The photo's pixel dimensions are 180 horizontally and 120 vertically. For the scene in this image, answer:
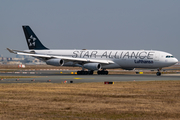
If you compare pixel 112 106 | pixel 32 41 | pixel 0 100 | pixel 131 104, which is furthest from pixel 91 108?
pixel 32 41

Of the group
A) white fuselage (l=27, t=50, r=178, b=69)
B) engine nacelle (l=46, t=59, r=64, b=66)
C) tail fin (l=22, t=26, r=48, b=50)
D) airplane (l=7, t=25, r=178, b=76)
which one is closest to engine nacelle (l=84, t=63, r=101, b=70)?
airplane (l=7, t=25, r=178, b=76)

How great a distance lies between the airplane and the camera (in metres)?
58.6

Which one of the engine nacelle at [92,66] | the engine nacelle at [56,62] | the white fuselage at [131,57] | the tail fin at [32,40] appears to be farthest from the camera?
the tail fin at [32,40]

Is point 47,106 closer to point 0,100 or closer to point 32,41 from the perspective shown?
point 0,100

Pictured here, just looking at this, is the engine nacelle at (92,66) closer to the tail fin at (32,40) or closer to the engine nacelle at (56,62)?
the engine nacelle at (56,62)

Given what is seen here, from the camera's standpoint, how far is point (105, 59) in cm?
6300

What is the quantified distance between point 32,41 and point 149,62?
26.1m

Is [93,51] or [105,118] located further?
[93,51]

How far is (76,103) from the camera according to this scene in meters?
20.3

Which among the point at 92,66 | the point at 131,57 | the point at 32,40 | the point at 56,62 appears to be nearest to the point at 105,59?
the point at 92,66

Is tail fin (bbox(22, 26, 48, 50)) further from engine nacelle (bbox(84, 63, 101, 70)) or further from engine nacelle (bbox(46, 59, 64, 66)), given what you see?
engine nacelle (bbox(84, 63, 101, 70))

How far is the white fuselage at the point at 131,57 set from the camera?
192 ft

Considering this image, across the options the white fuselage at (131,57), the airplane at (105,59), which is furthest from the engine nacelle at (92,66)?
the white fuselage at (131,57)

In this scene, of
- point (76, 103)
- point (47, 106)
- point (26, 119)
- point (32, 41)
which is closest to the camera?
point (26, 119)
